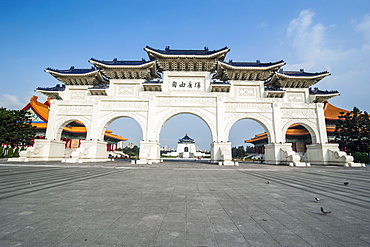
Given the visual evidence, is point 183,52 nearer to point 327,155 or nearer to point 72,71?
point 72,71

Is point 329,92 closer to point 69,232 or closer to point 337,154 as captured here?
point 337,154

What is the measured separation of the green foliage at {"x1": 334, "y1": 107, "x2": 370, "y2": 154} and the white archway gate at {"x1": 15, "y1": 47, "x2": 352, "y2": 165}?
524cm

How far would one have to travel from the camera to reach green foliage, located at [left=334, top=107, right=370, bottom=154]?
67.7 ft

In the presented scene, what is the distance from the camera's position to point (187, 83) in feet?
62.9

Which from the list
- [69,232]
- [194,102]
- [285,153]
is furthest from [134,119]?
[69,232]

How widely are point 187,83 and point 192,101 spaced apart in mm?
2156

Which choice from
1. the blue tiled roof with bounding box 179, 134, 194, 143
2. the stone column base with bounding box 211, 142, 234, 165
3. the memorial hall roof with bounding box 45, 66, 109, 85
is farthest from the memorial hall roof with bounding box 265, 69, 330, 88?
the blue tiled roof with bounding box 179, 134, 194, 143

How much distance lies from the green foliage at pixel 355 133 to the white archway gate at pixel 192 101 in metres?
5.24

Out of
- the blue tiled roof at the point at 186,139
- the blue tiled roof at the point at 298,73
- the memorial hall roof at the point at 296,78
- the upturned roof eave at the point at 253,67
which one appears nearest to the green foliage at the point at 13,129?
the upturned roof eave at the point at 253,67

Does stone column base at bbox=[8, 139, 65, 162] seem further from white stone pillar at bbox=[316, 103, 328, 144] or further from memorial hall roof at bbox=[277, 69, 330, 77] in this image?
white stone pillar at bbox=[316, 103, 328, 144]

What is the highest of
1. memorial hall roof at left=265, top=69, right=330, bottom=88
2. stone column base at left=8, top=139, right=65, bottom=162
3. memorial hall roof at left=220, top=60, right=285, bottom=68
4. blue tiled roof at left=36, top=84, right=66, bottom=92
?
memorial hall roof at left=220, top=60, right=285, bottom=68

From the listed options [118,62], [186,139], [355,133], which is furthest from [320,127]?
[186,139]

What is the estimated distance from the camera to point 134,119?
18625 millimetres

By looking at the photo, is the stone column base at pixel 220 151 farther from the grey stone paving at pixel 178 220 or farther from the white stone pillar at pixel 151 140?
the grey stone paving at pixel 178 220
